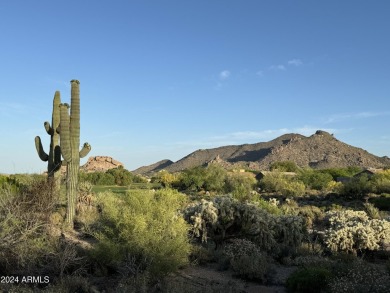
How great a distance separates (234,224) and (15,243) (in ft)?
22.6

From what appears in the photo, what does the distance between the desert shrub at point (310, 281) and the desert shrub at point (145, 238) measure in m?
2.66

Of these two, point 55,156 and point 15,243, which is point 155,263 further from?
point 55,156

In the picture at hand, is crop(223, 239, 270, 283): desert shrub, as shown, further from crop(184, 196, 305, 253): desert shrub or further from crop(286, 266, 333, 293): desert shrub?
crop(184, 196, 305, 253): desert shrub

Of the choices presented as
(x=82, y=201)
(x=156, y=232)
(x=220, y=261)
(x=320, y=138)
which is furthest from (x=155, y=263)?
(x=320, y=138)

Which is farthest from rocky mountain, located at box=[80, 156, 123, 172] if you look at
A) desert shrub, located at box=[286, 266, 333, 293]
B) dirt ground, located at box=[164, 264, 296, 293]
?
desert shrub, located at box=[286, 266, 333, 293]

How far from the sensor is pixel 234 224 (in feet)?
45.9

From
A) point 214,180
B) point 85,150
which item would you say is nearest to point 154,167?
point 214,180

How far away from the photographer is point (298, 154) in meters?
89.2

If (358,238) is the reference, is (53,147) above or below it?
above

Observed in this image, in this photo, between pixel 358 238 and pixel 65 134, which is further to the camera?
pixel 65 134

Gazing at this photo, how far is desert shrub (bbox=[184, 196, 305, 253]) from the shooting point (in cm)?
1316

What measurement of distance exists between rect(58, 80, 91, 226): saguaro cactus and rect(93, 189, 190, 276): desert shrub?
443cm

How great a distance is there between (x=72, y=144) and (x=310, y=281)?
10883 mm

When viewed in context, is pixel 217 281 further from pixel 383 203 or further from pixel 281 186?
pixel 281 186
